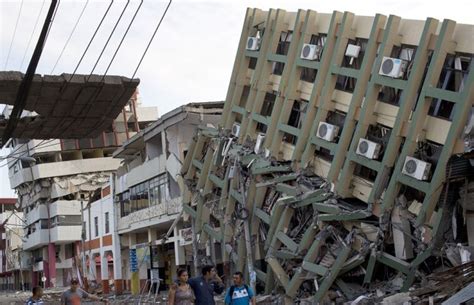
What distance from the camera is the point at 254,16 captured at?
2664cm

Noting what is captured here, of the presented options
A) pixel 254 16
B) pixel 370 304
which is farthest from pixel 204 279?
pixel 254 16

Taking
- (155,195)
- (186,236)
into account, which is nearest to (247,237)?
(186,236)

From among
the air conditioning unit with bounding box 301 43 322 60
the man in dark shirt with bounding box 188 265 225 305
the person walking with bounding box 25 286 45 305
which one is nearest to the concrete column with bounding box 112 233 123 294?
the air conditioning unit with bounding box 301 43 322 60

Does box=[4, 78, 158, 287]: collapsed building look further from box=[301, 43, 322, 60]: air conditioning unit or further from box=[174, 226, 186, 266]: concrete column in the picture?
box=[301, 43, 322, 60]: air conditioning unit

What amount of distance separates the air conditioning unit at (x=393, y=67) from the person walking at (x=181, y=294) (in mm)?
10337

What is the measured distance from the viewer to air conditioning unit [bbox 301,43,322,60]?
22.2 meters

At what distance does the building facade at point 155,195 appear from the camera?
3491cm

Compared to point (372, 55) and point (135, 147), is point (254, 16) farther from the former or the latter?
point (135, 147)

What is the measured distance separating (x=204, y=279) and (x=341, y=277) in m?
11.0

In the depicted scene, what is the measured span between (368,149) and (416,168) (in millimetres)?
1930

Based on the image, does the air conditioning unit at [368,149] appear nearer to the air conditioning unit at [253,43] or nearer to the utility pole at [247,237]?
the utility pole at [247,237]

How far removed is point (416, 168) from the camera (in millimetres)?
17547

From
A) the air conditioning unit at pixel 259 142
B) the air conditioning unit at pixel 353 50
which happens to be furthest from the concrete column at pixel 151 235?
the air conditioning unit at pixel 353 50

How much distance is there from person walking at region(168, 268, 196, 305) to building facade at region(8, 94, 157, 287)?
172 ft
